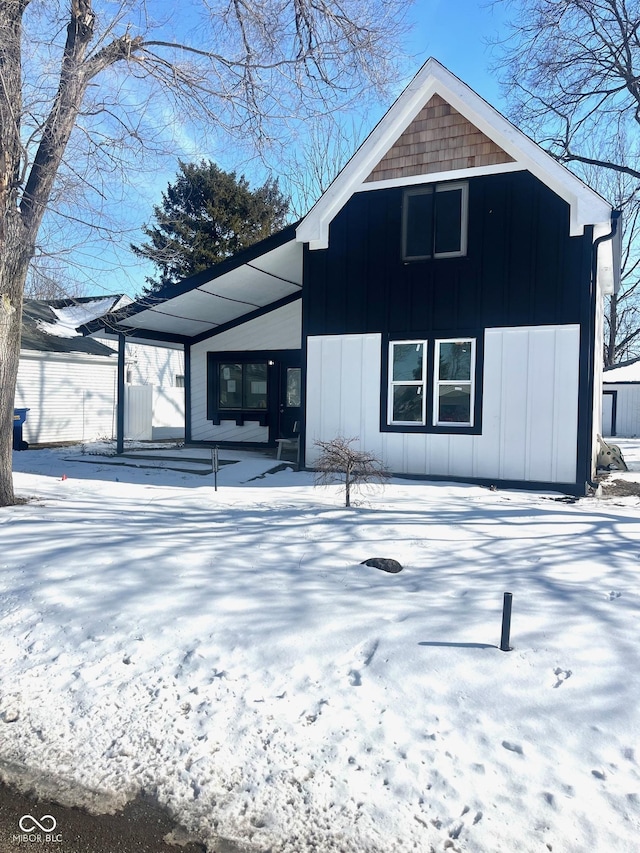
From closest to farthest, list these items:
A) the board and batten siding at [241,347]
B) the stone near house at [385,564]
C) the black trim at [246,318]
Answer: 1. the stone near house at [385,564]
2. the black trim at [246,318]
3. the board and batten siding at [241,347]

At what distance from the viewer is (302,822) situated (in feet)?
7.87

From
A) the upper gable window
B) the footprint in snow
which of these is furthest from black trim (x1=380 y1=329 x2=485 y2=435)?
the footprint in snow

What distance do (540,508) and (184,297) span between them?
25.0 feet

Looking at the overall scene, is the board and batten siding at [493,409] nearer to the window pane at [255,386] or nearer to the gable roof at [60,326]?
the window pane at [255,386]

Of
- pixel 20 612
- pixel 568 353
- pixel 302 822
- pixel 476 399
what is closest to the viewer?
pixel 302 822

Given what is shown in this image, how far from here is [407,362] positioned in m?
10.4

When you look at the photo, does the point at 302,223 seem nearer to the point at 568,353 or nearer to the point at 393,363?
the point at 393,363

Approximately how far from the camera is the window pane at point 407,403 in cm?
1027

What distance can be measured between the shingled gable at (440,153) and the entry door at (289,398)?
4.46m

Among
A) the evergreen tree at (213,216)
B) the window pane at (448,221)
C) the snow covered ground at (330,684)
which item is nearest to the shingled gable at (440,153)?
the window pane at (448,221)

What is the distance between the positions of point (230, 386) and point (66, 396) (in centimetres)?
623

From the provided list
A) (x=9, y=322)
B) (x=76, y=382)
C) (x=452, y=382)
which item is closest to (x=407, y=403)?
(x=452, y=382)

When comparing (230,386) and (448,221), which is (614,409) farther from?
(448,221)

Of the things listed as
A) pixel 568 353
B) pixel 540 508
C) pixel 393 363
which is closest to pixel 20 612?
pixel 540 508
